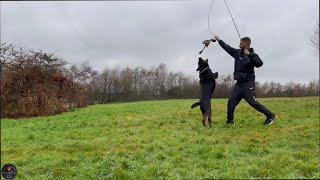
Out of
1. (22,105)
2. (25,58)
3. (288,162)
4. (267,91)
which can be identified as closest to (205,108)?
(288,162)

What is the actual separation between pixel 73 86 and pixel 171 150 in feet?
65.8

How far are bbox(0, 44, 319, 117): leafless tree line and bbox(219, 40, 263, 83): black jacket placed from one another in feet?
14.8

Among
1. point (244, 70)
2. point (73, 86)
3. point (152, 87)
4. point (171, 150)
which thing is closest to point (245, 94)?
point (244, 70)

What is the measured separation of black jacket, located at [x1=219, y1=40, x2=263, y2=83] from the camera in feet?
43.6

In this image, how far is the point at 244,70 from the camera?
14133 millimetres

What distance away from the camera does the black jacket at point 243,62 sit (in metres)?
13.3

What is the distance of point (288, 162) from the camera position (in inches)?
401

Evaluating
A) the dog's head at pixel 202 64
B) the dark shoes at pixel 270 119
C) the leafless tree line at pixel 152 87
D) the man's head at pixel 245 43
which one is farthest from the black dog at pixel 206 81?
the leafless tree line at pixel 152 87

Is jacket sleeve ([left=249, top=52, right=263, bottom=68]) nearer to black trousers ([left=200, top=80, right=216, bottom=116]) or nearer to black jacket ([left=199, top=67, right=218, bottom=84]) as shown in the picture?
black jacket ([left=199, top=67, right=218, bottom=84])

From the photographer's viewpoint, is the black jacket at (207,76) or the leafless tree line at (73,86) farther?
the black jacket at (207,76)

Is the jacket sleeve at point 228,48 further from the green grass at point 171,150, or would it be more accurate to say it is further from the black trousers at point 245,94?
the green grass at point 171,150

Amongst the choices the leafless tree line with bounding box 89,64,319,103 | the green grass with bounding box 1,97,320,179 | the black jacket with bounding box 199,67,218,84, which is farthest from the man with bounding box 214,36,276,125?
the leafless tree line with bounding box 89,64,319,103

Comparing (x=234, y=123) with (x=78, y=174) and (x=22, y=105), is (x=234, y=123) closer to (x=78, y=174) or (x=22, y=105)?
(x=78, y=174)

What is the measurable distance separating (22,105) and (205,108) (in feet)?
47.9
